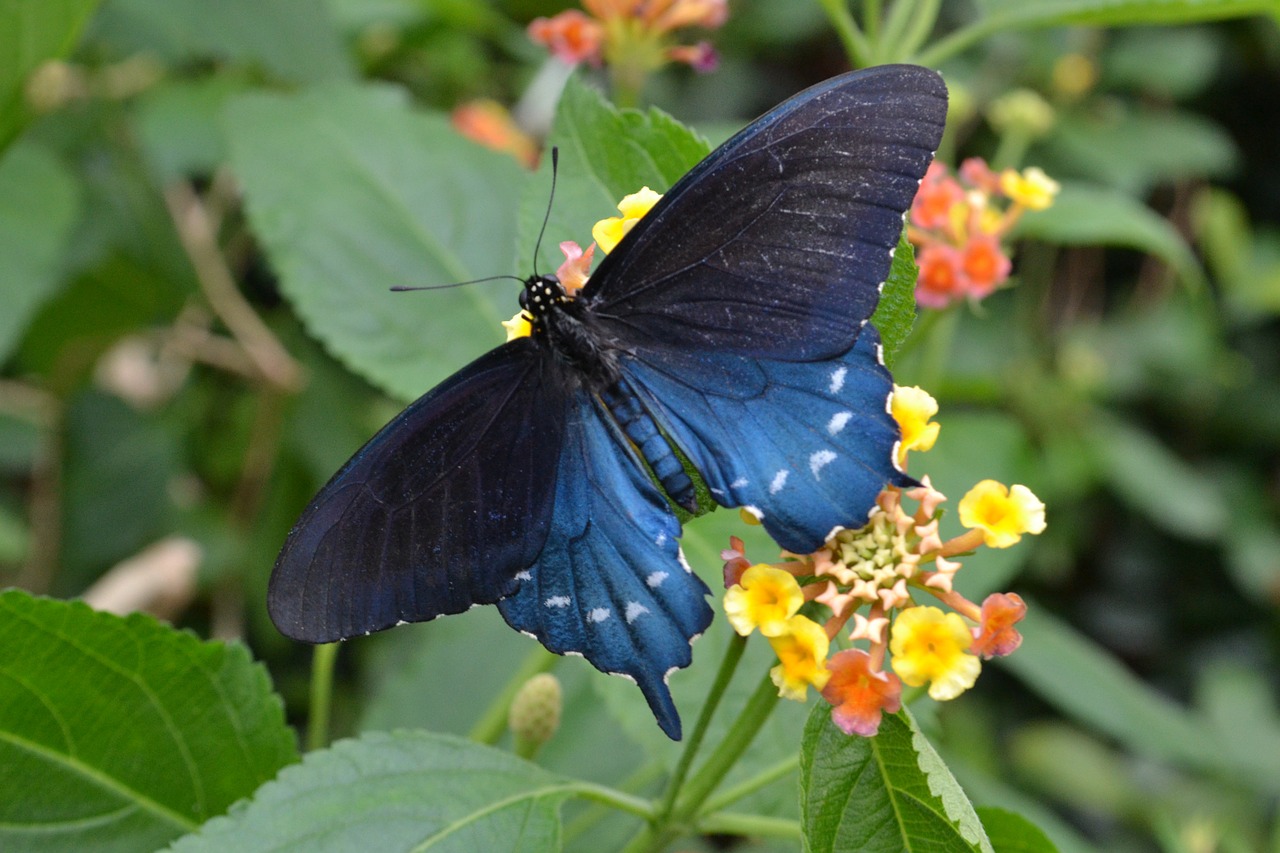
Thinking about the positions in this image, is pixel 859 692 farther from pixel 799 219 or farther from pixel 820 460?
pixel 799 219

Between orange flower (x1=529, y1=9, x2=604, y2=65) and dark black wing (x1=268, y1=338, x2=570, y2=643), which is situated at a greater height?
orange flower (x1=529, y1=9, x2=604, y2=65)

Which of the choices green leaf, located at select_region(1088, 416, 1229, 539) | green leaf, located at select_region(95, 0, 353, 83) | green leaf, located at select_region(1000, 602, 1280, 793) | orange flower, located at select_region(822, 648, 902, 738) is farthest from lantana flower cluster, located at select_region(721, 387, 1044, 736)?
green leaf, located at select_region(1088, 416, 1229, 539)

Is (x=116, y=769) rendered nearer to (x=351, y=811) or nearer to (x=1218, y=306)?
(x=351, y=811)

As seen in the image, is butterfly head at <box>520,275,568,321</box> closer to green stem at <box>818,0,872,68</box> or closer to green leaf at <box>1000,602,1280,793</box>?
green stem at <box>818,0,872,68</box>

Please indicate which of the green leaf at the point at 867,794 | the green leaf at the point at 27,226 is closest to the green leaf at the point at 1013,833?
the green leaf at the point at 867,794

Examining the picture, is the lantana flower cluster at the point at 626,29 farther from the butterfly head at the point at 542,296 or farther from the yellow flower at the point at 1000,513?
the yellow flower at the point at 1000,513
